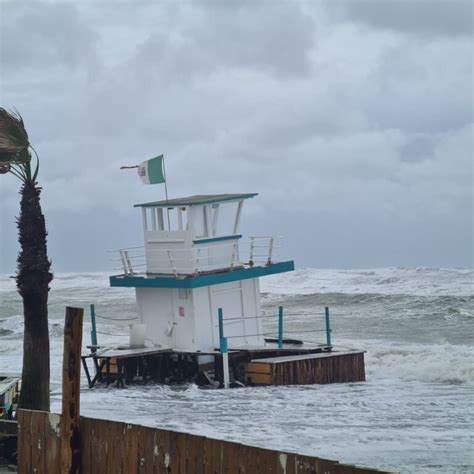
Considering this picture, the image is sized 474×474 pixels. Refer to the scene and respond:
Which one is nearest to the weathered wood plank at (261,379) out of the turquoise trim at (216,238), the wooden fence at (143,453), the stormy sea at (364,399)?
the stormy sea at (364,399)

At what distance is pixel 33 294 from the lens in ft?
52.2

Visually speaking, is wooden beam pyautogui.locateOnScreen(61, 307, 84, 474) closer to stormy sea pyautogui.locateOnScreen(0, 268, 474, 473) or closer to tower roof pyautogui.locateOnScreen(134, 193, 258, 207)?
stormy sea pyautogui.locateOnScreen(0, 268, 474, 473)

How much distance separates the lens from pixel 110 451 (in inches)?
463

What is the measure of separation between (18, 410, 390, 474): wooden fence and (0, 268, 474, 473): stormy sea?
5620mm

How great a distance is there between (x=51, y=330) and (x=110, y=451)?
34.1 meters

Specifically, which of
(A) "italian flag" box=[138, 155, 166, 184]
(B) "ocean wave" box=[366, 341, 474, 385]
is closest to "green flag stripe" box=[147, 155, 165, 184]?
(A) "italian flag" box=[138, 155, 166, 184]

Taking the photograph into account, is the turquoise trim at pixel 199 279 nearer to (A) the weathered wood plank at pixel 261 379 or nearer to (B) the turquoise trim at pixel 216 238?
(B) the turquoise trim at pixel 216 238

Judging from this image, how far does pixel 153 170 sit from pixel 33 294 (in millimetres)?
12522

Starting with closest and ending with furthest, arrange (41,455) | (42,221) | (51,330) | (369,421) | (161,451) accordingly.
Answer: (161,451)
(41,455)
(42,221)
(369,421)
(51,330)

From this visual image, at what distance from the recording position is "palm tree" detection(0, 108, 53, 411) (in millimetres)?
15688

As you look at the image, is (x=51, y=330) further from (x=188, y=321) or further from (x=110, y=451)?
(x=110, y=451)

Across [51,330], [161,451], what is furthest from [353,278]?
[161,451]

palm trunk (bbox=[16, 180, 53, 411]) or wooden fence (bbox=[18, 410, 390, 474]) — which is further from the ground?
palm trunk (bbox=[16, 180, 53, 411])

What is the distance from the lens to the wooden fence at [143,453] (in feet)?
33.7
